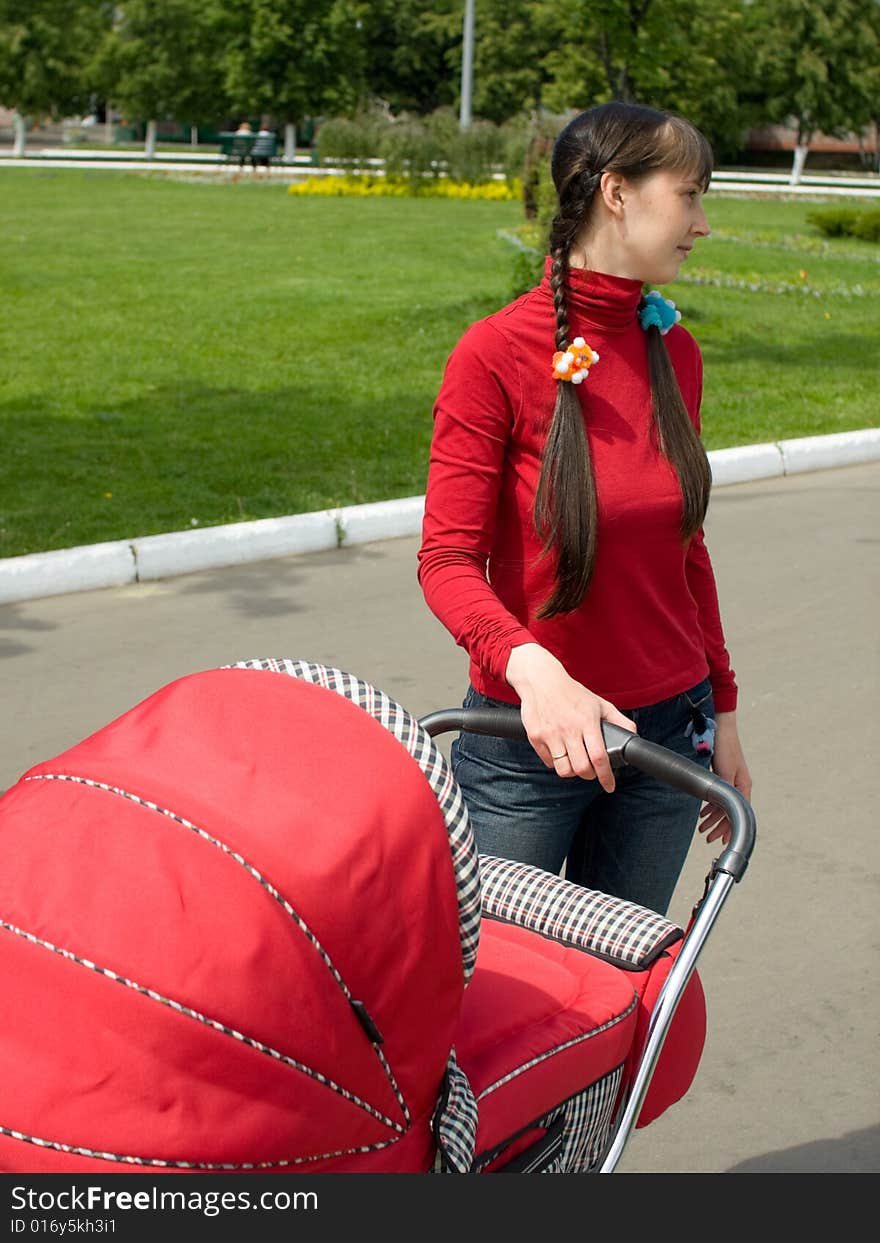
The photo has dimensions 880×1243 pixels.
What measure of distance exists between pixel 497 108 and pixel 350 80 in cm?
839

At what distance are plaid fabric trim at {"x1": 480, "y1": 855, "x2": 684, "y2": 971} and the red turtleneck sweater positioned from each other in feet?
0.97

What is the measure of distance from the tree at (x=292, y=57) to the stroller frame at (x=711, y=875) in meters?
46.8

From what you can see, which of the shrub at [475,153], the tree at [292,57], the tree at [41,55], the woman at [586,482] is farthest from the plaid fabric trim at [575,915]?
the tree at [41,55]

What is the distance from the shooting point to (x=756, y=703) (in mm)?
5801

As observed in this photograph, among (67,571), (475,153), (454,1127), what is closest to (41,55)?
(475,153)

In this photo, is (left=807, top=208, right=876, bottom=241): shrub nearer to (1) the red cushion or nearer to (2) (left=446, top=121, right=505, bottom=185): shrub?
(2) (left=446, top=121, right=505, bottom=185): shrub

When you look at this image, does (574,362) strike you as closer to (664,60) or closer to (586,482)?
(586,482)

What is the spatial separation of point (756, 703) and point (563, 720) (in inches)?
153

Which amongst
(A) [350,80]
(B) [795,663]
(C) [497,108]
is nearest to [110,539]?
(B) [795,663]

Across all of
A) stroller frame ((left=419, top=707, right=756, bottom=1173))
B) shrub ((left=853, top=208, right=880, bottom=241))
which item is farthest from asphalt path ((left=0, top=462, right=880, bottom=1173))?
shrub ((left=853, top=208, right=880, bottom=241))

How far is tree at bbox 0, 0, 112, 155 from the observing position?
49.0 m

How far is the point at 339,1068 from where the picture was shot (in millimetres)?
1712

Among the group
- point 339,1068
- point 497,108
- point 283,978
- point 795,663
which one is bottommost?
point 795,663

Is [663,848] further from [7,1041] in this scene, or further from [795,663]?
[795,663]
